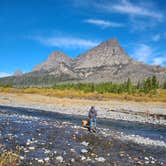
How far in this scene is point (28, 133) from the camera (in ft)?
79.8

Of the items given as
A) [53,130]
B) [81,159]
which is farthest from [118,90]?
[81,159]

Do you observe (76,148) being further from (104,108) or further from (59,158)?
(104,108)

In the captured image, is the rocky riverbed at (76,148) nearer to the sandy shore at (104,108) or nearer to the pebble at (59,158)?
the pebble at (59,158)

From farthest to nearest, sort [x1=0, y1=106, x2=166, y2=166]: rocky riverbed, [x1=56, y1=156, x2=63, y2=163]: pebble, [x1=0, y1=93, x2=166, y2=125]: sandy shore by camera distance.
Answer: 1. [x1=0, y1=93, x2=166, y2=125]: sandy shore
2. [x1=0, y1=106, x2=166, y2=166]: rocky riverbed
3. [x1=56, y1=156, x2=63, y2=163]: pebble

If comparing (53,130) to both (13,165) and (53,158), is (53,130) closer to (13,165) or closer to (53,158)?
(53,158)

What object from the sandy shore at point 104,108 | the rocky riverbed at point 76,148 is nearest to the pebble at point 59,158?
the rocky riverbed at point 76,148

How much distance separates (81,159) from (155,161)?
4864 millimetres

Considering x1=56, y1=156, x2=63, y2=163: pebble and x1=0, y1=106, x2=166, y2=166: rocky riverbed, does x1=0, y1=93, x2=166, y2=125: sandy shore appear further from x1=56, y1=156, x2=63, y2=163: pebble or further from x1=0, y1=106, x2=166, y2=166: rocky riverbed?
x1=56, y1=156, x2=63, y2=163: pebble

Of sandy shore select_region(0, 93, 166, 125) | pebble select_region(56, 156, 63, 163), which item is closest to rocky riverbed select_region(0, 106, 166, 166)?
pebble select_region(56, 156, 63, 163)

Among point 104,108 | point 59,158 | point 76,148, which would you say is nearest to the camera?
point 59,158

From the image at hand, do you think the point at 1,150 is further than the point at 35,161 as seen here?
Yes

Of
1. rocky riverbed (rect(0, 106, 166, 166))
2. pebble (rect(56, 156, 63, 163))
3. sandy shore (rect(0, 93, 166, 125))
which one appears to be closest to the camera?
pebble (rect(56, 156, 63, 163))

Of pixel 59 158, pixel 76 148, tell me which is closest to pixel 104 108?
pixel 76 148

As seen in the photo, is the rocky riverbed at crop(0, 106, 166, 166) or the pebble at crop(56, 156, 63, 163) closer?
the pebble at crop(56, 156, 63, 163)
